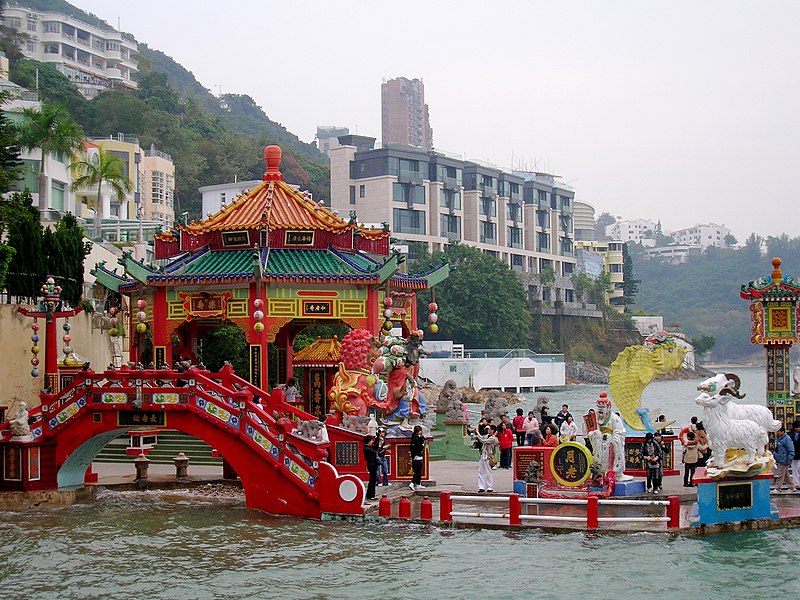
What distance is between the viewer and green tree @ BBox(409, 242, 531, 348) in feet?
286

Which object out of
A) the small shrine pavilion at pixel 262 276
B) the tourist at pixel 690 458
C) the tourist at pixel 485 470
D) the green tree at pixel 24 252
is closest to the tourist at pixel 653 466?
the tourist at pixel 690 458

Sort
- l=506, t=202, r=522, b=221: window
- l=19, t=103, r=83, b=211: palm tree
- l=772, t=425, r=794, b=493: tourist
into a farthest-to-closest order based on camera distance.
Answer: l=506, t=202, r=522, b=221: window < l=19, t=103, r=83, b=211: palm tree < l=772, t=425, r=794, b=493: tourist

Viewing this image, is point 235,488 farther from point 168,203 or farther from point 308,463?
point 168,203

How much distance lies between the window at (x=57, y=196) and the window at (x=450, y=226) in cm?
5099

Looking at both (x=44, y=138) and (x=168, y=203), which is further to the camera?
(x=168, y=203)

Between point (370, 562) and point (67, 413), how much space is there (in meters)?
8.54

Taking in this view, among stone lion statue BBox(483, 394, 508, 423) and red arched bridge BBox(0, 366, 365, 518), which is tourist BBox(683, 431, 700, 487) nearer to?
red arched bridge BBox(0, 366, 365, 518)

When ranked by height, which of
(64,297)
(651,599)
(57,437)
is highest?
(64,297)

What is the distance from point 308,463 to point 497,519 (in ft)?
13.1

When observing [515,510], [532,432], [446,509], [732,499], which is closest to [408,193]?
[532,432]

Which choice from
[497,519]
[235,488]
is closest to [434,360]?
[235,488]

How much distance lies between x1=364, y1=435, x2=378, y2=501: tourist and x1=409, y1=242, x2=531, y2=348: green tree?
6407 cm

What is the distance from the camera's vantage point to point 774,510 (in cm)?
1841

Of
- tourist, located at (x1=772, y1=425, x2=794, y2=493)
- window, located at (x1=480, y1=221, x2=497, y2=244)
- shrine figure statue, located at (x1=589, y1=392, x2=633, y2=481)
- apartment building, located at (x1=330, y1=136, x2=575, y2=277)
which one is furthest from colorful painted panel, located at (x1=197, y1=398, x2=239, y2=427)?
window, located at (x1=480, y1=221, x2=497, y2=244)
